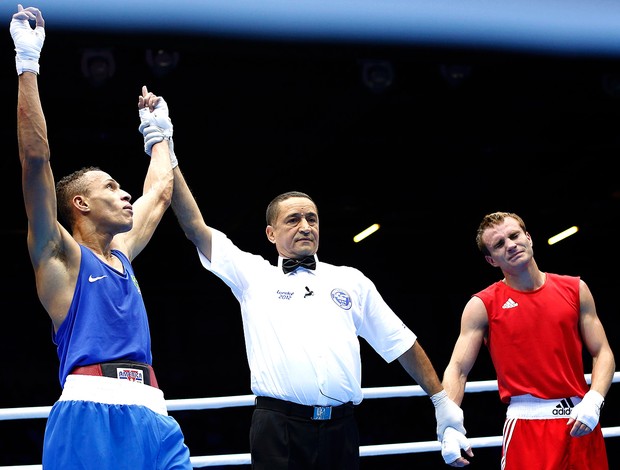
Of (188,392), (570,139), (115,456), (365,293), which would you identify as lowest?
(188,392)

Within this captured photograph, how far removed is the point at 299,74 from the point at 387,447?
14.6 ft

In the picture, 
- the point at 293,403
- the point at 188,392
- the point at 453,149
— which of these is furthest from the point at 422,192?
the point at 293,403

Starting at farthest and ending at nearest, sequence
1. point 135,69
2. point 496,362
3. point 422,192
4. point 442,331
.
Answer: point 442,331 < point 422,192 < point 135,69 < point 496,362

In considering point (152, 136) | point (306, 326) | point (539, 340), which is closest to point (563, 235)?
point (539, 340)

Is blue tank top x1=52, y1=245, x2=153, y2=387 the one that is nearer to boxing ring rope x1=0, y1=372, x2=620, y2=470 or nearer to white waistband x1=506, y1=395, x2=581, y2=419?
boxing ring rope x1=0, y1=372, x2=620, y2=470

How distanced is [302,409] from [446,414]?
0.66 m

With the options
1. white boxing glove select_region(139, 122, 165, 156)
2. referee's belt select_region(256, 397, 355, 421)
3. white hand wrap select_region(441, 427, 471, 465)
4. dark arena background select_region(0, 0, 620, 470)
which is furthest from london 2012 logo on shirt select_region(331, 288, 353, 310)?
dark arena background select_region(0, 0, 620, 470)

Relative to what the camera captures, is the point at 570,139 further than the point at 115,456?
Yes

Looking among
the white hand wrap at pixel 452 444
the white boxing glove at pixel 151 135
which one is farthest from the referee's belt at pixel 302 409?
the white boxing glove at pixel 151 135

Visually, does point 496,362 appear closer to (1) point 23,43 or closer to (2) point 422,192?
(1) point 23,43

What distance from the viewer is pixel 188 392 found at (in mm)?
11359

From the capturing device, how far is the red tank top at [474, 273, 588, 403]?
3.28 metres

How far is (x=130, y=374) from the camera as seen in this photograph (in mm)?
2426

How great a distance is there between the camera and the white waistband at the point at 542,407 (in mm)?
3238
